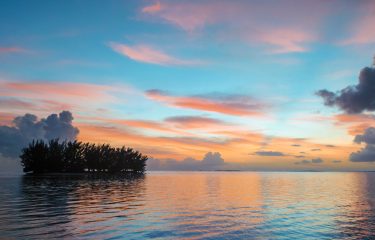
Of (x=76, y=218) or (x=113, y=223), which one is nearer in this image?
(x=113, y=223)

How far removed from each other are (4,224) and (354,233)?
33872mm

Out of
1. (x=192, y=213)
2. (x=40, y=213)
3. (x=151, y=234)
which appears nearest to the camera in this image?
(x=151, y=234)

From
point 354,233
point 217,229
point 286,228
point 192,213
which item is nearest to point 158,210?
point 192,213

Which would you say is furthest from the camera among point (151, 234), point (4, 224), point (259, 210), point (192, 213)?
point (259, 210)

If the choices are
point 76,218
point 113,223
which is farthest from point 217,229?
point 76,218

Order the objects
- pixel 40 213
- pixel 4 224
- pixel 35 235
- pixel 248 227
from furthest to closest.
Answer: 1. pixel 40 213
2. pixel 248 227
3. pixel 4 224
4. pixel 35 235

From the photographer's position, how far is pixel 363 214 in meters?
45.9

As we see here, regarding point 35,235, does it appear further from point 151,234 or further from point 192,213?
point 192,213

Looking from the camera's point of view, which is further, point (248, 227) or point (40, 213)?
point (40, 213)

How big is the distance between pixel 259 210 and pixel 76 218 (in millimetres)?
26130

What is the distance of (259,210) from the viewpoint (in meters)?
48.9

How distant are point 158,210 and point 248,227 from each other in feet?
51.3

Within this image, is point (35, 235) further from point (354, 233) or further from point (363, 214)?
point (363, 214)

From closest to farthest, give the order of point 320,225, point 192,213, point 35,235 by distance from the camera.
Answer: point 35,235
point 320,225
point 192,213
